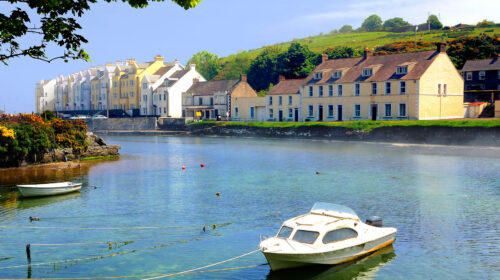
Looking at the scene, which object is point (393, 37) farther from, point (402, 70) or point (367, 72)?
point (402, 70)

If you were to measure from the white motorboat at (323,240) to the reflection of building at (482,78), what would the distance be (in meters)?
81.7

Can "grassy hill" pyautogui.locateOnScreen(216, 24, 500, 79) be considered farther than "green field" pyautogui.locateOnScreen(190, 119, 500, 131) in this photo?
Yes

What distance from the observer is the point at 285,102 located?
99.4 meters

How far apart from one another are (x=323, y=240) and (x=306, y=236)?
66cm

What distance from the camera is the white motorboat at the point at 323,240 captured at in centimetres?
1777

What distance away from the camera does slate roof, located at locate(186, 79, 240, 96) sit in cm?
11634

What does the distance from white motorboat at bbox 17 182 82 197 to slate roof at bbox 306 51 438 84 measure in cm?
5864

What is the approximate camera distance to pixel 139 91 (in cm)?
13425

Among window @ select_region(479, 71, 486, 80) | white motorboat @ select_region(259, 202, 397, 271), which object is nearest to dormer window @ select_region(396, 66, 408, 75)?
window @ select_region(479, 71, 486, 80)

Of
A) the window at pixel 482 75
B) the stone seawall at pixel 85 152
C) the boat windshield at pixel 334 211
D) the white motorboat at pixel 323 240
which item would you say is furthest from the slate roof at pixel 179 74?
the white motorboat at pixel 323 240

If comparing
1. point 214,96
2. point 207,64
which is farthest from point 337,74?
point 207,64

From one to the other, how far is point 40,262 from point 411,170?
3463cm

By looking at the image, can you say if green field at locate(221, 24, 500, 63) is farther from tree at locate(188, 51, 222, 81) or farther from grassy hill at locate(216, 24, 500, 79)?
tree at locate(188, 51, 222, 81)

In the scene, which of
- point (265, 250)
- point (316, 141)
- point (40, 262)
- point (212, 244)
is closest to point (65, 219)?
point (40, 262)
